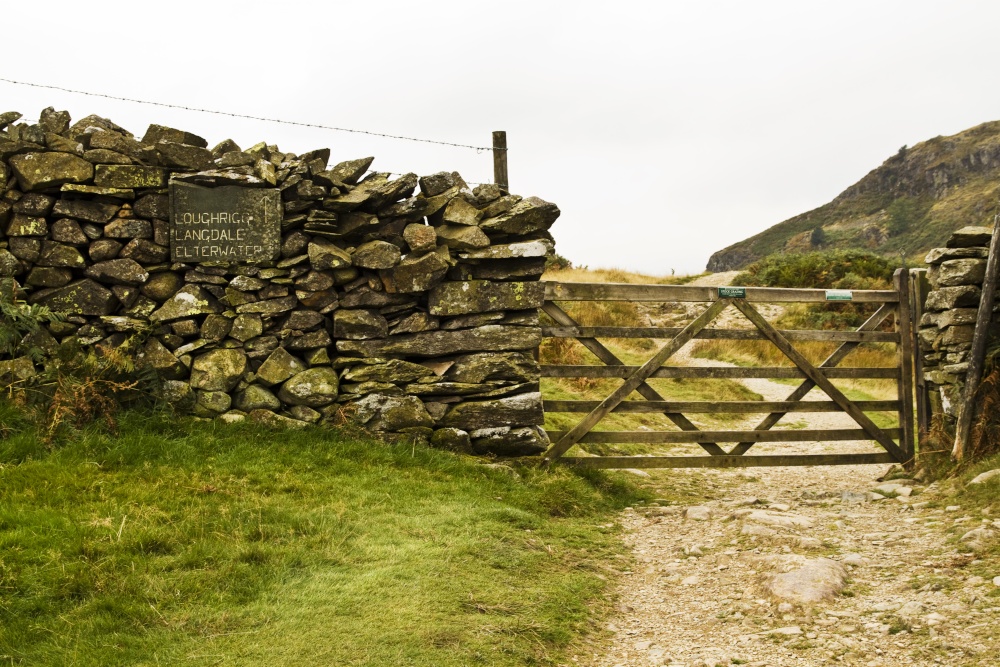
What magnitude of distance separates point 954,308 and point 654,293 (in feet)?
11.3

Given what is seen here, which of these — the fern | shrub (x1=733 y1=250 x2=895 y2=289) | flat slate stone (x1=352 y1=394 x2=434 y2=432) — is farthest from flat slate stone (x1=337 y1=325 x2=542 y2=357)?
shrub (x1=733 y1=250 x2=895 y2=289)

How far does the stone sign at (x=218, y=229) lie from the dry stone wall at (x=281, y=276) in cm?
1

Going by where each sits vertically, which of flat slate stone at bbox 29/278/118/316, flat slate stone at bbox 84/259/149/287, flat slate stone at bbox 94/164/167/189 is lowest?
flat slate stone at bbox 29/278/118/316

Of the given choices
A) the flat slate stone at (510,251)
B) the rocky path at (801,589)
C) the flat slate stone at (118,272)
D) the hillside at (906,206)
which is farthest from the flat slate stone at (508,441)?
the hillside at (906,206)

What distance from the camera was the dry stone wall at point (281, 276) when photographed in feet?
24.4

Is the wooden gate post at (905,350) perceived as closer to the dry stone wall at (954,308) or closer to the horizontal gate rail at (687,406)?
the dry stone wall at (954,308)

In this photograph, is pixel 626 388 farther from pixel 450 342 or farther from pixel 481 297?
pixel 450 342

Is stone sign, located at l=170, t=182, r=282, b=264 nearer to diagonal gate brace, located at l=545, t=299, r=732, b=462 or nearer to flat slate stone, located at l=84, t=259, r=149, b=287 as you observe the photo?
flat slate stone, located at l=84, t=259, r=149, b=287

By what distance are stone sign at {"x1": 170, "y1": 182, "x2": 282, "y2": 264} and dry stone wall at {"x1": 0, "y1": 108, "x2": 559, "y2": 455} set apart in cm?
1

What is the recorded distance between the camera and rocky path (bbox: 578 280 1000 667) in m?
4.32

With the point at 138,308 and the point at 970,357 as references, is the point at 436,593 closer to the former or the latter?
the point at 138,308

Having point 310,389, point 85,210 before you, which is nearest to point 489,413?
point 310,389

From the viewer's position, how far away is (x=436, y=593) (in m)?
4.85

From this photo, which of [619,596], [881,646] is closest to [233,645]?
[619,596]
